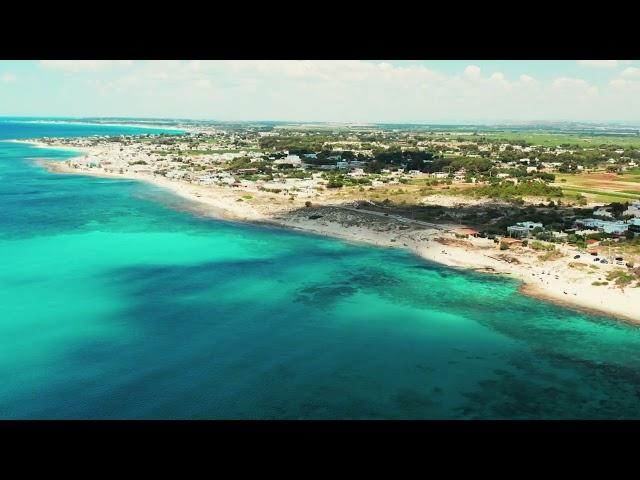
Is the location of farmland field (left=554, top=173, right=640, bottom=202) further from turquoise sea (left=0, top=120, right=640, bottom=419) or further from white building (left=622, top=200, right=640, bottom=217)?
turquoise sea (left=0, top=120, right=640, bottom=419)

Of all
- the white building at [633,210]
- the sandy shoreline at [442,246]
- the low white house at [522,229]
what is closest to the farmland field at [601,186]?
the white building at [633,210]

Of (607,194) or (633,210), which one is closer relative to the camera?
(633,210)

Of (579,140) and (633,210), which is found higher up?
(579,140)

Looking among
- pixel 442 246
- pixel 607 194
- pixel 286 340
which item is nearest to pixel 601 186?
pixel 607 194

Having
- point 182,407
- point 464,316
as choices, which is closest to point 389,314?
point 464,316

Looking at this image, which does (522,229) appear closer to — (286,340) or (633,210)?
(633,210)

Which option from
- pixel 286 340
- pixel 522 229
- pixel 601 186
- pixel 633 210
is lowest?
pixel 286 340

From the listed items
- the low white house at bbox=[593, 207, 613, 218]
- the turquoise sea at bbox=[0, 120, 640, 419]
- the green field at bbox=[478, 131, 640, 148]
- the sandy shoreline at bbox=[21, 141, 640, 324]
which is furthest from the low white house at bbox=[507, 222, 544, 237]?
the green field at bbox=[478, 131, 640, 148]
